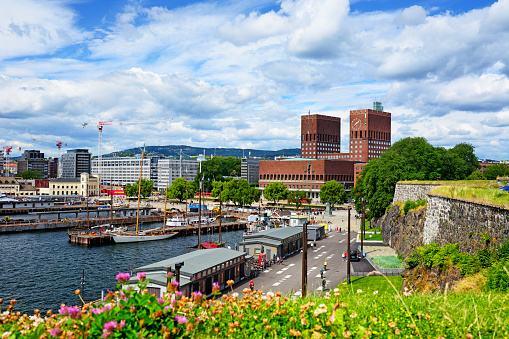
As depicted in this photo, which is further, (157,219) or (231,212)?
(231,212)

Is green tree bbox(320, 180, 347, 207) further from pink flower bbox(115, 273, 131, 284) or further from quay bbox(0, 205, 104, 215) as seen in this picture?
pink flower bbox(115, 273, 131, 284)

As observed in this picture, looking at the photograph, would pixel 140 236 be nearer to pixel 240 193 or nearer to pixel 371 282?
pixel 371 282

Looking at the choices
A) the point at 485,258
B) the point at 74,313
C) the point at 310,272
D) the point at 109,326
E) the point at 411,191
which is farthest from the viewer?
the point at 411,191

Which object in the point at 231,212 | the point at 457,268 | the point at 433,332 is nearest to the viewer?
the point at 433,332

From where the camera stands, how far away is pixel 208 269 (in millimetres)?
33812

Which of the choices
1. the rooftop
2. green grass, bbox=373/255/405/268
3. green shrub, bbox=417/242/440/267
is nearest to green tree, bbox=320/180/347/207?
green grass, bbox=373/255/405/268

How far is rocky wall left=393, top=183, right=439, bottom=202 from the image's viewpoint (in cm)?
4744

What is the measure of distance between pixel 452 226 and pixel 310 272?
673 inches

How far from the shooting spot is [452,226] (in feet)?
89.9

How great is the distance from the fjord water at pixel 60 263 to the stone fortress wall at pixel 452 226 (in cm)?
3141

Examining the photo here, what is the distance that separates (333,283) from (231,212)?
272ft

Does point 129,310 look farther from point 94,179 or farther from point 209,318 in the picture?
point 94,179

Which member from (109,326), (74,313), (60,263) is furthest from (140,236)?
(109,326)

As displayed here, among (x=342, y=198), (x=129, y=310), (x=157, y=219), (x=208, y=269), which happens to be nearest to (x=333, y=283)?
(x=208, y=269)
